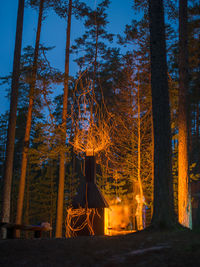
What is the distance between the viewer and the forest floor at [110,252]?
115 inches

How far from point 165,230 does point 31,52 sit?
9029 mm

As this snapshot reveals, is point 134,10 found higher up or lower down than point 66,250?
higher up

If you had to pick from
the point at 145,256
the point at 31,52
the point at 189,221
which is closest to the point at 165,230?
the point at 145,256

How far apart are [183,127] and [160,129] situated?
2826 mm

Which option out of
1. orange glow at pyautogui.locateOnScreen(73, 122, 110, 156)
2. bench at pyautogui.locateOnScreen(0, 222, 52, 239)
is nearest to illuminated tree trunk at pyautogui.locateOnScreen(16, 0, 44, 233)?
orange glow at pyautogui.locateOnScreen(73, 122, 110, 156)

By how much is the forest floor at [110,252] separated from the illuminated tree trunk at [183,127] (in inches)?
138

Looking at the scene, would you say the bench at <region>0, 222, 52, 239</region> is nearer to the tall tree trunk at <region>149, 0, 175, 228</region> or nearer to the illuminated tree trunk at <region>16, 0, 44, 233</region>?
the tall tree trunk at <region>149, 0, 175, 228</region>

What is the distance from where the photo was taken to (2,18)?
386 ft

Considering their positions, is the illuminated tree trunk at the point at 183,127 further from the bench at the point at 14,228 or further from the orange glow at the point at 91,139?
the bench at the point at 14,228

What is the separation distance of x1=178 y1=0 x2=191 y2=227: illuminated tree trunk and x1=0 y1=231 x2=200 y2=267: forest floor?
11.5ft

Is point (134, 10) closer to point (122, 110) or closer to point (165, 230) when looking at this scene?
point (122, 110)

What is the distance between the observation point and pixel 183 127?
25.5 feet

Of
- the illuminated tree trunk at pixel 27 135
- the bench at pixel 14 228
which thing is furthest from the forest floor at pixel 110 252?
the illuminated tree trunk at pixel 27 135

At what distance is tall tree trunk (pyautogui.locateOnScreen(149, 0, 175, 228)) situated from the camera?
191 inches
